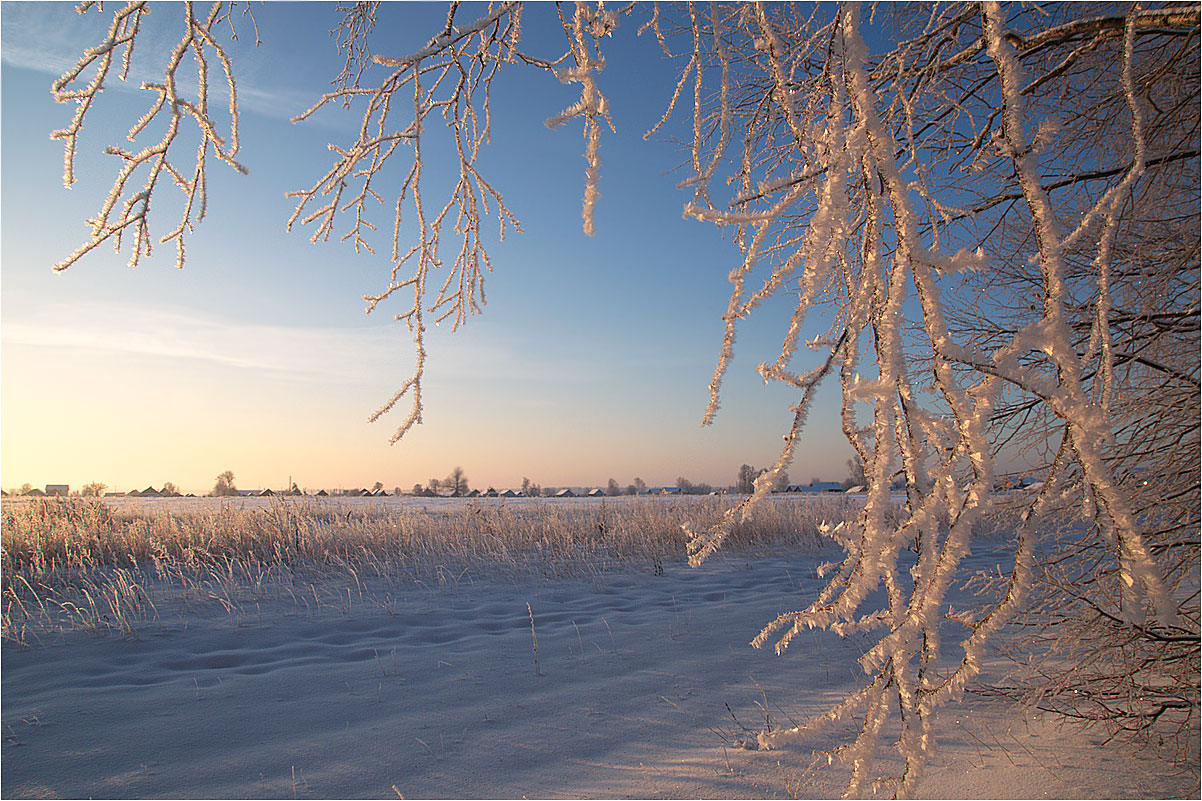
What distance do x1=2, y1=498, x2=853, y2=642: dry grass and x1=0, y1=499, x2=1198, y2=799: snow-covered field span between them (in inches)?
20.5

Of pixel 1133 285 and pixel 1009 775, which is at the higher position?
pixel 1133 285

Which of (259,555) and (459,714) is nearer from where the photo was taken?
(459,714)

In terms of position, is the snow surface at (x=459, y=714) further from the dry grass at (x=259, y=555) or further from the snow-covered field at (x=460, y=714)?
the dry grass at (x=259, y=555)

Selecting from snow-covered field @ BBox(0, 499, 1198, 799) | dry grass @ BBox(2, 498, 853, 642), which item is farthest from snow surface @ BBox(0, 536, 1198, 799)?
dry grass @ BBox(2, 498, 853, 642)

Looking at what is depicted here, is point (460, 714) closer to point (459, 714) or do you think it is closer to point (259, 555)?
point (459, 714)

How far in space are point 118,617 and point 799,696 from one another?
16.7 ft

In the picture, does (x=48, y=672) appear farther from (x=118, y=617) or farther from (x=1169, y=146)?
(x=1169, y=146)

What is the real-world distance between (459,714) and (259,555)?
6.21m

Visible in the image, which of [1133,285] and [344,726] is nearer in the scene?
[1133,285]

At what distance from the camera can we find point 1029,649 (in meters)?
3.37

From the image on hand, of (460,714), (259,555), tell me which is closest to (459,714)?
(460,714)

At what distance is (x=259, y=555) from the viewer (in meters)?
8.20

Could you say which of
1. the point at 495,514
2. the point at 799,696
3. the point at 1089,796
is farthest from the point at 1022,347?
the point at 495,514

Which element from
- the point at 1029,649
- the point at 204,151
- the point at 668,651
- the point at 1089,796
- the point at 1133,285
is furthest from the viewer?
the point at 668,651
